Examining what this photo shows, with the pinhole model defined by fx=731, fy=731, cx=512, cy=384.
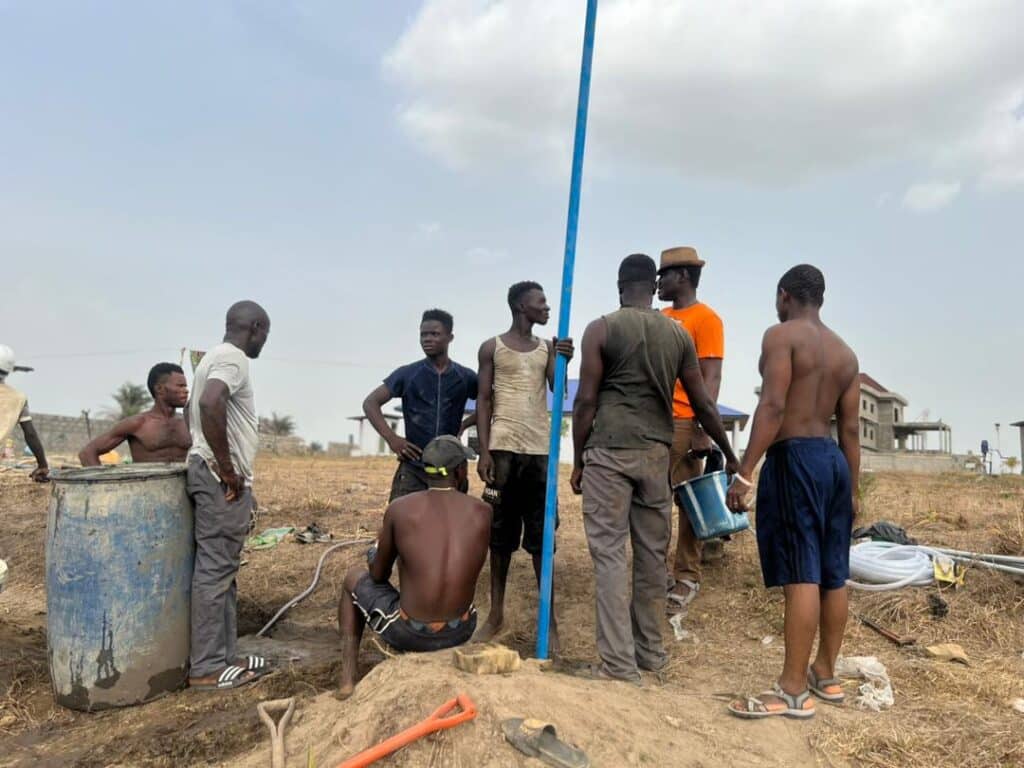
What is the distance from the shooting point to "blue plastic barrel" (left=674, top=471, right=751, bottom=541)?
14.1ft

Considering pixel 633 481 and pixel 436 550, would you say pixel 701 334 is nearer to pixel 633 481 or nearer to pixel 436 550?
pixel 633 481

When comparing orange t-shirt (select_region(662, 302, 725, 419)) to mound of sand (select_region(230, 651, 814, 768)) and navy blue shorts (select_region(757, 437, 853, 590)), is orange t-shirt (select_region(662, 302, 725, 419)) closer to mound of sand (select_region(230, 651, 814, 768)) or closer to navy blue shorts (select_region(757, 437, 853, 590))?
navy blue shorts (select_region(757, 437, 853, 590))

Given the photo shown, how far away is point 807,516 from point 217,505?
3186 millimetres

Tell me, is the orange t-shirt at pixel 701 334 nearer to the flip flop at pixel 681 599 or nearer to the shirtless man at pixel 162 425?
the flip flop at pixel 681 599

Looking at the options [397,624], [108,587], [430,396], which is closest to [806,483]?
[397,624]

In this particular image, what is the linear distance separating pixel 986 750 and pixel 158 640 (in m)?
4.05

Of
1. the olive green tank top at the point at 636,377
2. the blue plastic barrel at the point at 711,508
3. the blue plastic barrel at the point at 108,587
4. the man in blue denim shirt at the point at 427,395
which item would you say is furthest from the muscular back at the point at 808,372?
the blue plastic barrel at the point at 108,587

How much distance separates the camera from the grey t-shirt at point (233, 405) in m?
4.19

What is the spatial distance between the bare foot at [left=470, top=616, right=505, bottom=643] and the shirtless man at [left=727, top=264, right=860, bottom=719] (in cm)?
176

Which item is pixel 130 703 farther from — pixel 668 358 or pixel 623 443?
pixel 668 358

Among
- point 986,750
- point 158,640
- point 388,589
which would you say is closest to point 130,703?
point 158,640

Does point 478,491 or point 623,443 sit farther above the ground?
point 623,443

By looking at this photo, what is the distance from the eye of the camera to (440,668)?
3084 millimetres

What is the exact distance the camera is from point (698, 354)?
188 inches
